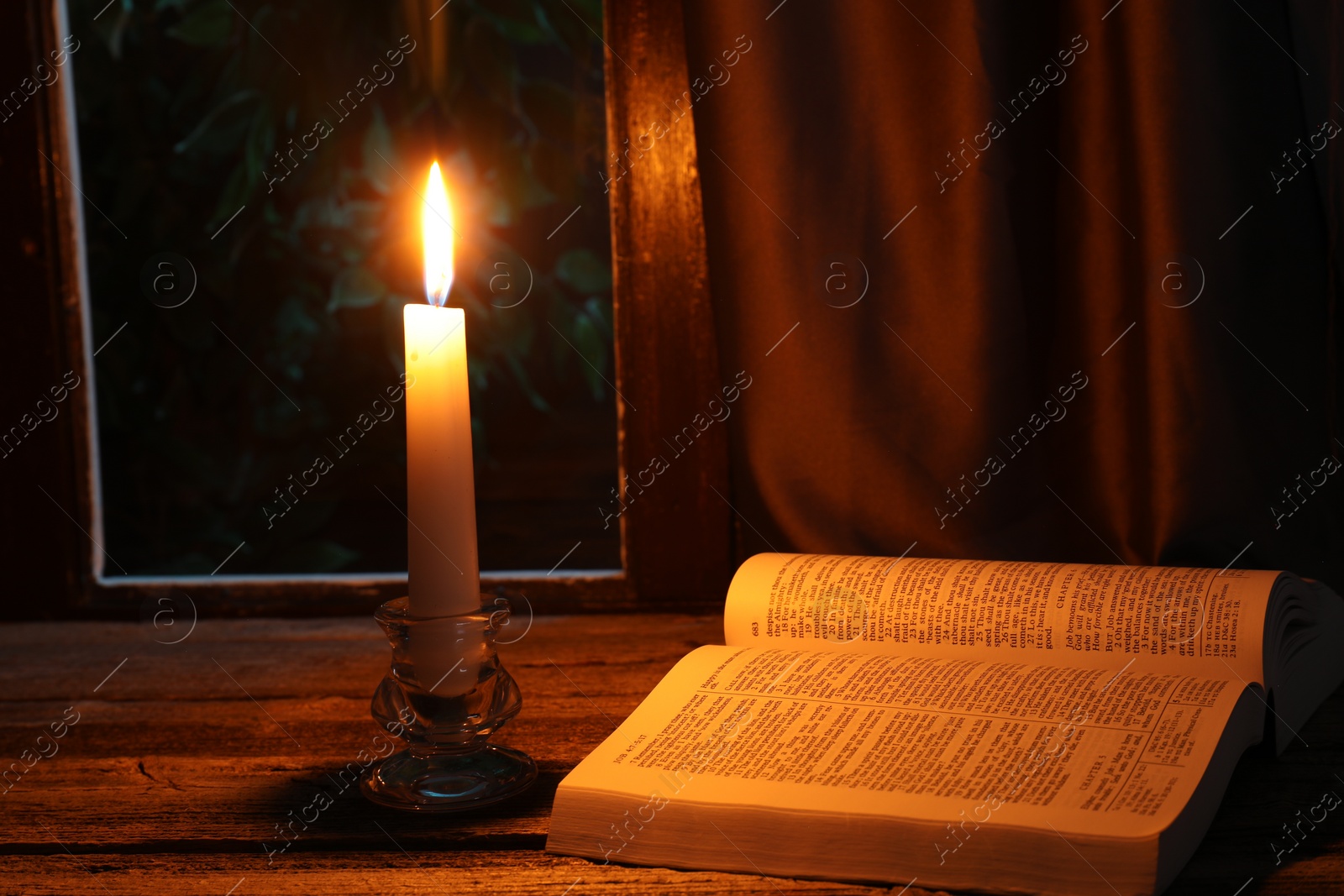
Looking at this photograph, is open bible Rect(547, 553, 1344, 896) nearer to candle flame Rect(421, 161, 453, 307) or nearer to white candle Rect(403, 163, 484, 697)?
Result: white candle Rect(403, 163, 484, 697)

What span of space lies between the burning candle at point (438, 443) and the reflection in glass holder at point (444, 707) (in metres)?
0.01

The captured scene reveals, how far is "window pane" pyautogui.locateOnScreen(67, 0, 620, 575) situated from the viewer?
1.20 metres

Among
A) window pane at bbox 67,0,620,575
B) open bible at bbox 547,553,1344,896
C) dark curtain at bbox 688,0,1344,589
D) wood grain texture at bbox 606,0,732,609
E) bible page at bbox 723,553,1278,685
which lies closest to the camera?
open bible at bbox 547,553,1344,896

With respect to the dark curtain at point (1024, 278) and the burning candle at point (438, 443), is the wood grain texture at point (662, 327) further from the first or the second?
the burning candle at point (438, 443)

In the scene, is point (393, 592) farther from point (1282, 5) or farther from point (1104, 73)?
point (1282, 5)

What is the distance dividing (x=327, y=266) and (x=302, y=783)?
0.75 m

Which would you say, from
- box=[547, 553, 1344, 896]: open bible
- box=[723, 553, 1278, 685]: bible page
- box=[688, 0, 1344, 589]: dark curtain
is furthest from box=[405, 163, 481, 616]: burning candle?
box=[688, 0, 1344, 589]: dark curtain

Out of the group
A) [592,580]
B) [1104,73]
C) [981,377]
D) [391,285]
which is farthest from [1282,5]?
[391,285]

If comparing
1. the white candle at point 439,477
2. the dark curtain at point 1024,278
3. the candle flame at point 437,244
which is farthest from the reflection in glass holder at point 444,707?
the dark curtain at point 1024,278

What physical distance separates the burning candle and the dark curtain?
0.49 m

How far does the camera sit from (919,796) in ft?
1.74

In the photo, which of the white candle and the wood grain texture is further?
the wood grain texture

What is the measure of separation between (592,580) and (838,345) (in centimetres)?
35

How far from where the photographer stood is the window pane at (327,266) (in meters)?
1.20
